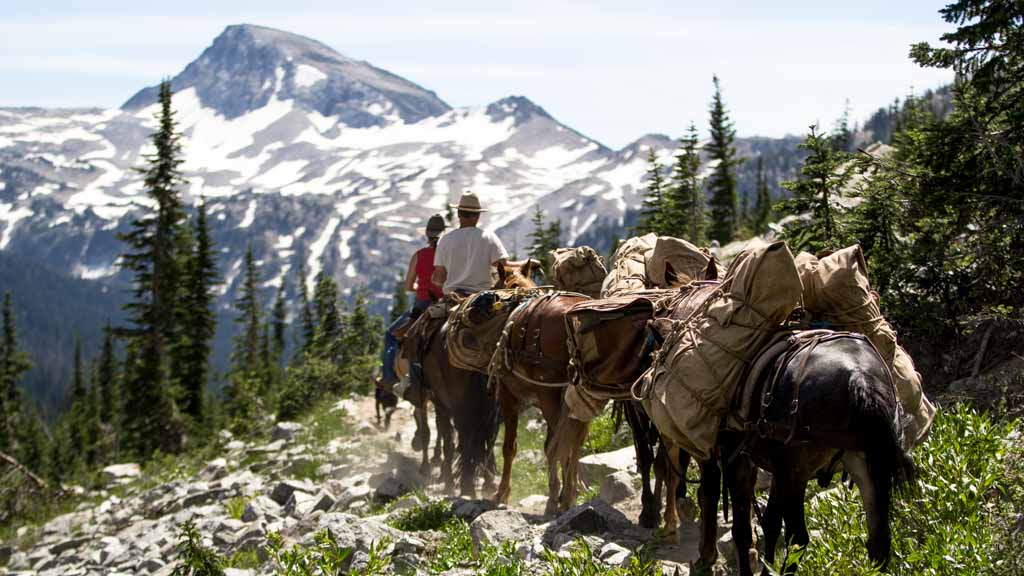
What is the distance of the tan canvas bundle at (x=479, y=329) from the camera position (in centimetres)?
1142

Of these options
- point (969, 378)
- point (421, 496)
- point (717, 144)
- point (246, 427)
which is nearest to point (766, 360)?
point (969, 378)

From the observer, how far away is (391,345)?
49.6ft

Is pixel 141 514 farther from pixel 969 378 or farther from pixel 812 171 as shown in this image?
pixel 969 378

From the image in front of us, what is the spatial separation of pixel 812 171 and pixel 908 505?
8.02 metres

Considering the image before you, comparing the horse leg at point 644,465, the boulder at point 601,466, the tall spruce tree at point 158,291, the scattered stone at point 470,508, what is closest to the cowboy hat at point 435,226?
the boulder at point 601,466

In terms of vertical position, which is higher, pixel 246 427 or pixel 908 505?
pixel 908 505

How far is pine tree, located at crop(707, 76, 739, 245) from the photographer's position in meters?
51.2

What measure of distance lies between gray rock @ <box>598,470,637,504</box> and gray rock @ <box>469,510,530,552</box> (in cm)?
158

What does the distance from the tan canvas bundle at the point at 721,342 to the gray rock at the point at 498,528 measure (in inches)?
87.4

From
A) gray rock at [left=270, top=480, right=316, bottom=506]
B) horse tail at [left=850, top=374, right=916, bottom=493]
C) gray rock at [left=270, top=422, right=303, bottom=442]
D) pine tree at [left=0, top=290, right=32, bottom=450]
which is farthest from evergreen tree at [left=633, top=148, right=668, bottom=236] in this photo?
pine tree at [left=0, top=290, right=32, bottom=450]

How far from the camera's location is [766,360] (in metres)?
6.55

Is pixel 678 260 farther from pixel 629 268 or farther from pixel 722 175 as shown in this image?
pixel 722 175

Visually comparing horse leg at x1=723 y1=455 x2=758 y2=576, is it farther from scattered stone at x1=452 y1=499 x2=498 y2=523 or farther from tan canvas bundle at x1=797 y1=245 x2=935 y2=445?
scattered stone at x1=452 y1=499 x2=498 y2=523

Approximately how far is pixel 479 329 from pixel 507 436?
131cm
